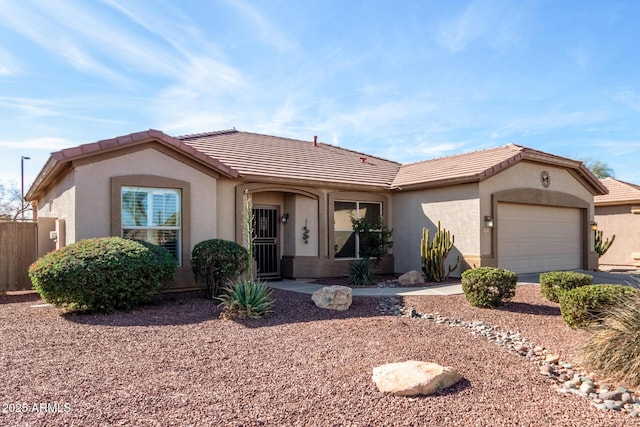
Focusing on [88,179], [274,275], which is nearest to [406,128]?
[274,275]

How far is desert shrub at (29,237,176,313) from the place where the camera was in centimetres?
793

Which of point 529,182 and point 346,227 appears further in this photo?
point 529,182

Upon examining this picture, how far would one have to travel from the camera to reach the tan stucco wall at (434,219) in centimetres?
1379

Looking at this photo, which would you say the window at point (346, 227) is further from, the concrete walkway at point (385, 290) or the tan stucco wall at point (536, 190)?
the tan stucco wall at point (536, 190)

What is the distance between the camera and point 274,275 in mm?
14406

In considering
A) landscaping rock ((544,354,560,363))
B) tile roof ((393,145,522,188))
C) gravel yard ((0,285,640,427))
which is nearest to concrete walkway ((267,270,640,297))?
gravel yard ((0,285,640,427))

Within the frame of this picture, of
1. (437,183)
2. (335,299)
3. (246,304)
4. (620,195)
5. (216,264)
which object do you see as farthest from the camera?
(620,195)

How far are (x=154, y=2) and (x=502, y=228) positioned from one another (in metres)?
11.9

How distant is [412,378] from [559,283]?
238 inches

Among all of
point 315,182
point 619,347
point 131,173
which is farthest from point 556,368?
point 131,173

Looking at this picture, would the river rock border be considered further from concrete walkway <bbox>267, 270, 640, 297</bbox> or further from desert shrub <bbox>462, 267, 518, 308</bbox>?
concrete walkway <bbox>267, 270, 640, 297</bbox>

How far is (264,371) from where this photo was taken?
17.4 ft

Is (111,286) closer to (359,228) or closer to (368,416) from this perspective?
(368,416)

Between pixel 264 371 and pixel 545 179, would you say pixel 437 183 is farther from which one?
pixel 264 371
